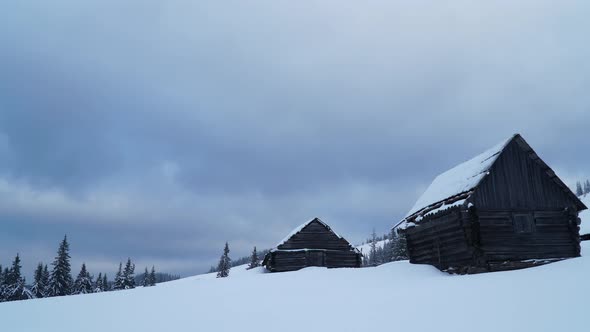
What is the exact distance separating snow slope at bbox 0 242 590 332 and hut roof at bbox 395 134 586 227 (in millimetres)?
5702

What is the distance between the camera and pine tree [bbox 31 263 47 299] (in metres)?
53.4

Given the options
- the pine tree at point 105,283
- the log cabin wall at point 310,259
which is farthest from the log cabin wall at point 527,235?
the pine tree at point 105,283

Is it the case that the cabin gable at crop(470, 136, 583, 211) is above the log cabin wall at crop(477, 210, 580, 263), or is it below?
above

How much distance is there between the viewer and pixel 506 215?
19016mm

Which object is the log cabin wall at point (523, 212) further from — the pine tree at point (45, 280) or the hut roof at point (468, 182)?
the pine tree at point (45, 280)

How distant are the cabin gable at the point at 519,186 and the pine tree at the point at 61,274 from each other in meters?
57.2

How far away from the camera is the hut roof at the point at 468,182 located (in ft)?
62.2

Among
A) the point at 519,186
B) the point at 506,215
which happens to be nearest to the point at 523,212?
the point at 506,215

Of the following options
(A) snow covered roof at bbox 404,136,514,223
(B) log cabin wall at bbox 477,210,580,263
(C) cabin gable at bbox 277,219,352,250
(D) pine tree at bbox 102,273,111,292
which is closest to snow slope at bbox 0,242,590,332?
(B) log cabin wall at bbox 477,210,580,263

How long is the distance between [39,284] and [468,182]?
6420 centimetres

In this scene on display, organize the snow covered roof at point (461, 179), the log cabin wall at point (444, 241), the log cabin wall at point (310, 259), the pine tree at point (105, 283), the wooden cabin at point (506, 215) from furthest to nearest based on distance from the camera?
1. the pine tree at point (105, 283)
2. the log cabin wall at point (310, 259)
3. the snow covered roof at point (461, 179)
4. the log cabin wall at point (444, 241)
5. the wooden cabin at point (506, 215)

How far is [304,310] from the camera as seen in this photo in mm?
11305

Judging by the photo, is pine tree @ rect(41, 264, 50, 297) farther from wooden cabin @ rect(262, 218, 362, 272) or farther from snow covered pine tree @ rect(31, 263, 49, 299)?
wooden cabin @ rect(262, 218, 362, 272)

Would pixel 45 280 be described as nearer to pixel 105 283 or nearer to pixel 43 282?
pixel 43 282
